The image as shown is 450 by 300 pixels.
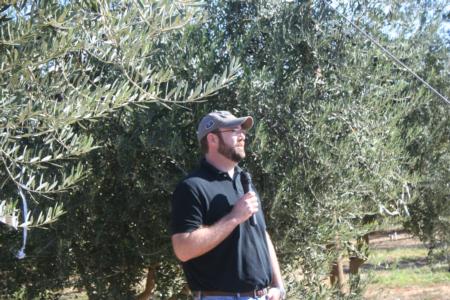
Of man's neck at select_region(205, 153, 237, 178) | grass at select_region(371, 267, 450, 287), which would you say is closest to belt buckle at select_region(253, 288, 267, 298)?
man's neck at select_region(205, 153, 237, 178)

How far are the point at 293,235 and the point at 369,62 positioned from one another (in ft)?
4.61

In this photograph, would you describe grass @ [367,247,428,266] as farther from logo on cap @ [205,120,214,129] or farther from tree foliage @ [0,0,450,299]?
logo on cap @ [205,120,214,129]

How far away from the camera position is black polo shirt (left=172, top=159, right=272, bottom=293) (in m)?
3.65

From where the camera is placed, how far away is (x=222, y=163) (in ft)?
12.6

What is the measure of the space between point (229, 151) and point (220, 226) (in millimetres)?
457

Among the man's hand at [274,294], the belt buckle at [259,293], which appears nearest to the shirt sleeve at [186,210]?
the belt buckle at [259,293]

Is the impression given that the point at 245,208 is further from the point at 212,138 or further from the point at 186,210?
the point at 212,138

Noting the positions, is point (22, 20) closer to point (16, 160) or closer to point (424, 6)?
point (16, 160)

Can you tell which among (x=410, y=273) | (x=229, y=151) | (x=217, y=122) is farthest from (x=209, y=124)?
(x=410, y=273)

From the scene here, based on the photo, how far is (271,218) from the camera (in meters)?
5.32

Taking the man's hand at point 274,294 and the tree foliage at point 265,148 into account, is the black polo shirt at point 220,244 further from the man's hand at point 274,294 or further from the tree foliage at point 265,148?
the tree foliage at point 265,148

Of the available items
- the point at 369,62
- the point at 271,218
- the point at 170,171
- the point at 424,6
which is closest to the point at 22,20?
the point at 170,171

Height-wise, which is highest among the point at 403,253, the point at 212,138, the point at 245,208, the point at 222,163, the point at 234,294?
the point at 212,138

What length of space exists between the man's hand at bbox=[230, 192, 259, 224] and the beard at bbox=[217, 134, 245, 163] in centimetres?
30
